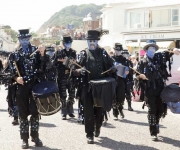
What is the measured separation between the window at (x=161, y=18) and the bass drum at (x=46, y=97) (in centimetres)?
3298

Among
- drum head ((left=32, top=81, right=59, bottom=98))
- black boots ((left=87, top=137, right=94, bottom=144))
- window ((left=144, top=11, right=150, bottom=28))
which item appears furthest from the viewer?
window ((left=144, top=11, right=150, bottom=28))

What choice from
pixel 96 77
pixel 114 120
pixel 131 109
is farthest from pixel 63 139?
pixel 131 109

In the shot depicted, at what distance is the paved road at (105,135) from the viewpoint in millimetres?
7367

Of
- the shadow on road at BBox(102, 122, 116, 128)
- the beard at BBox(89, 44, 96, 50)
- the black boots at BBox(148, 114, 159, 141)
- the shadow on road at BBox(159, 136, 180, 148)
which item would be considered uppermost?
the beard at BBox(89, 44, 96, 50)

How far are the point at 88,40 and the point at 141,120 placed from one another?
3437mm

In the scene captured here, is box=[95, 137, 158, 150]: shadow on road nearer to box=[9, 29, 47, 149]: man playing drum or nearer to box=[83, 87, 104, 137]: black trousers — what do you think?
box=[83, 87, 104, 137]: black trousers

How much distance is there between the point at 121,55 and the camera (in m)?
10.5

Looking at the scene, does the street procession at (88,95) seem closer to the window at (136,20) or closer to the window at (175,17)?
the window at (175,17)

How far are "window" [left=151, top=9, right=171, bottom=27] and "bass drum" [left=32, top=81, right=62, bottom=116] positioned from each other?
32982 mm

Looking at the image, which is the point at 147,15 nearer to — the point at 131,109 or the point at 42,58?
the point at 131,109

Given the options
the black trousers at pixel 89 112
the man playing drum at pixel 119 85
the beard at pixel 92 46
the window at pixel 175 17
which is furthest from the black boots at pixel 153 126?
the window at pixel 175 17

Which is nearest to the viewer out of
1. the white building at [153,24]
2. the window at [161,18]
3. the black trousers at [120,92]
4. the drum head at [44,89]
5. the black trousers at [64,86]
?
the drum head at [44,89]

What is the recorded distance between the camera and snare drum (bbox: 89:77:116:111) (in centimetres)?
727

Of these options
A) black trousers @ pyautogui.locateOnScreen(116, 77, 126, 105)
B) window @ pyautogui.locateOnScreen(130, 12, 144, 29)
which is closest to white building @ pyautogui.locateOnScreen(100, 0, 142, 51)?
window @ pyautogui.locateOnScreen(130, 12, 144, 29)
